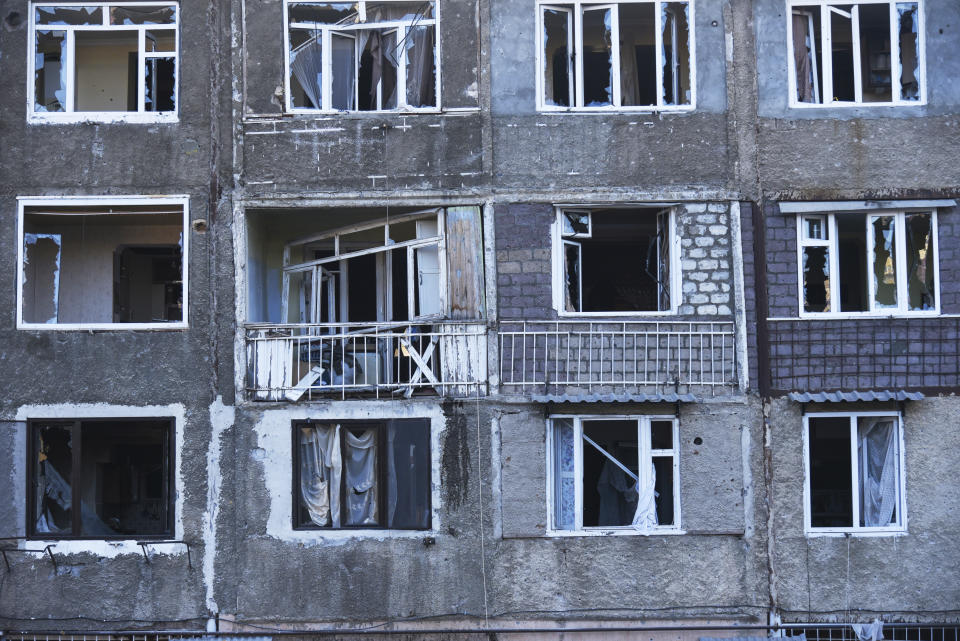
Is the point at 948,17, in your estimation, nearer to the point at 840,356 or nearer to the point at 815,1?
the point at 815,1

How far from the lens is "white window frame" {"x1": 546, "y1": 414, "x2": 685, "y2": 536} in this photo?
45.4 ft

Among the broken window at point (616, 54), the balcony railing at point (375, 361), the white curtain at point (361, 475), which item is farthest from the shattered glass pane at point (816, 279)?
the white curtain at point (361, 475)

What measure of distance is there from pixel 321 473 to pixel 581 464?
3375 millimetres

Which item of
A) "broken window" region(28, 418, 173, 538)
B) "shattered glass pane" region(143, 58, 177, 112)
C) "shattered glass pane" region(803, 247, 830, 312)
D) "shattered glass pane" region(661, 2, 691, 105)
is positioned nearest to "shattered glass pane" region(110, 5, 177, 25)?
"shattered glass pane" region(143, 58, 177, 112)

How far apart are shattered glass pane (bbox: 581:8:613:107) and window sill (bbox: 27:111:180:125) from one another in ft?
18.0

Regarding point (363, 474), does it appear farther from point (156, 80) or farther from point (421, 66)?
point (156, 80)

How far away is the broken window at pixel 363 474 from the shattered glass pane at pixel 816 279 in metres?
5.24

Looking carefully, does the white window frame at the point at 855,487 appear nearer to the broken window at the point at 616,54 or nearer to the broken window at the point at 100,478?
the broken window at the point at 616,54

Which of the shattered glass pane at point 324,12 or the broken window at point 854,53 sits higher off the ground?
the shattered glass pane at point 324,12

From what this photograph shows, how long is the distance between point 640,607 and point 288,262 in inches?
273

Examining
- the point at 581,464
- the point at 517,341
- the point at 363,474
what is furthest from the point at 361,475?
the point at 581,464

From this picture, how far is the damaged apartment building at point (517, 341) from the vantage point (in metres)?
13.8

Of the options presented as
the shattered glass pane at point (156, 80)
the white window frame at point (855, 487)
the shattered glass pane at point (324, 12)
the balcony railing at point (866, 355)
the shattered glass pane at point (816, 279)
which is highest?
the shattered glass pane at point (324, 12)

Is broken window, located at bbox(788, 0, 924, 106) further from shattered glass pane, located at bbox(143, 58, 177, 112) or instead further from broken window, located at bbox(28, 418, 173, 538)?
broken window, located at bbox(28, 418, 173, 538)
